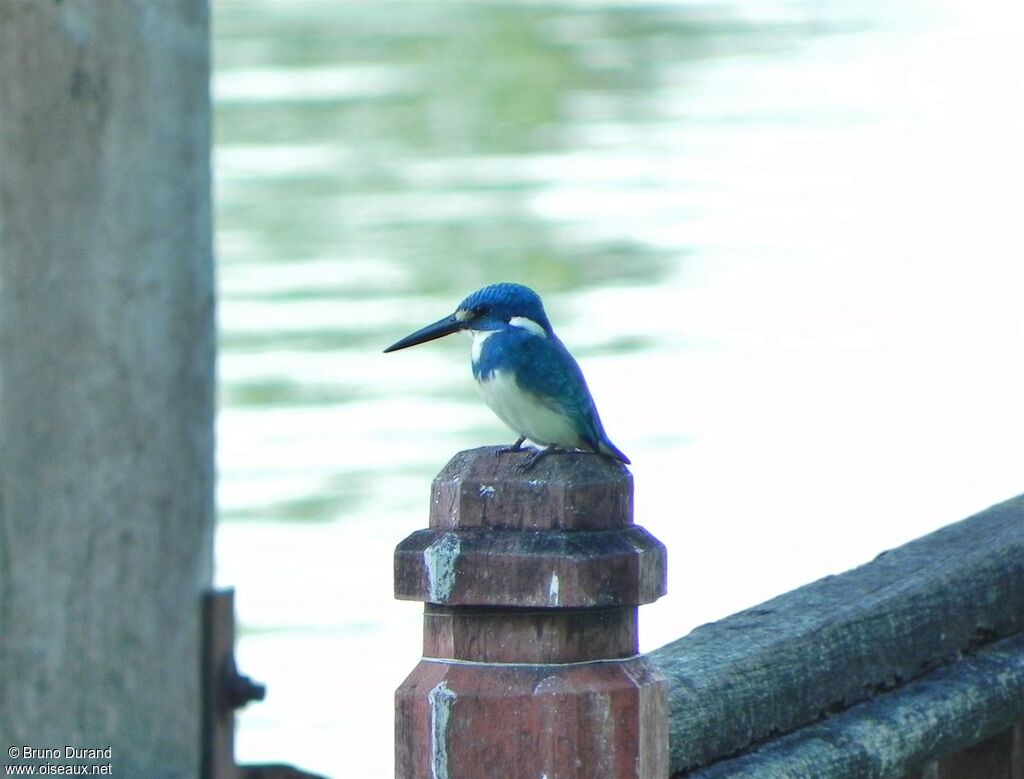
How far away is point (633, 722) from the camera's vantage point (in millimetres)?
1919

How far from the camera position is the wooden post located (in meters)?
1.90

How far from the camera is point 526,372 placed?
2.35 m

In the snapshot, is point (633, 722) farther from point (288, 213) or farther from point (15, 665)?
point (288, 213)

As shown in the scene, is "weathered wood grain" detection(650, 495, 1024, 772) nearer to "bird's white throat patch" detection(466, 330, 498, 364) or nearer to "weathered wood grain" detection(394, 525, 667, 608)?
"weathered wood grain" detection(394, 525, 667, 608)

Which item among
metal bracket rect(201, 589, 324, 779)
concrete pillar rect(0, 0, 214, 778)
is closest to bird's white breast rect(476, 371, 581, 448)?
concrete pillar rect(0, 0, 214, 778)

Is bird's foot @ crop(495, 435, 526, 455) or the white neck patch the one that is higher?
the white neck patch

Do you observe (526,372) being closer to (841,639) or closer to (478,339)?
(478,339)

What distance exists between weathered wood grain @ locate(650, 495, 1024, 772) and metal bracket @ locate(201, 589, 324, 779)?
1107 millimetres

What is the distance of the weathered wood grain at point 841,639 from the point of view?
2.13 metres

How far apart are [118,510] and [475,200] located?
1118 centimetres

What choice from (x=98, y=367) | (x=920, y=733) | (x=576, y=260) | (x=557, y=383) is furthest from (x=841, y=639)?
(x=576, y=260)

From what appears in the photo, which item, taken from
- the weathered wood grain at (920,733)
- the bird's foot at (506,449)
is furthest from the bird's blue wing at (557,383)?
the weathered wood grain at (920,733)


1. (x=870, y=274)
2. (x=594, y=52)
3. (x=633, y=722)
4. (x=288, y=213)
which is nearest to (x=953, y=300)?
(x=870, y=274)

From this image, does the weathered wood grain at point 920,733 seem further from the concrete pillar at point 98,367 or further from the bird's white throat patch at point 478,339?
the concrete pillar at point 98,367
